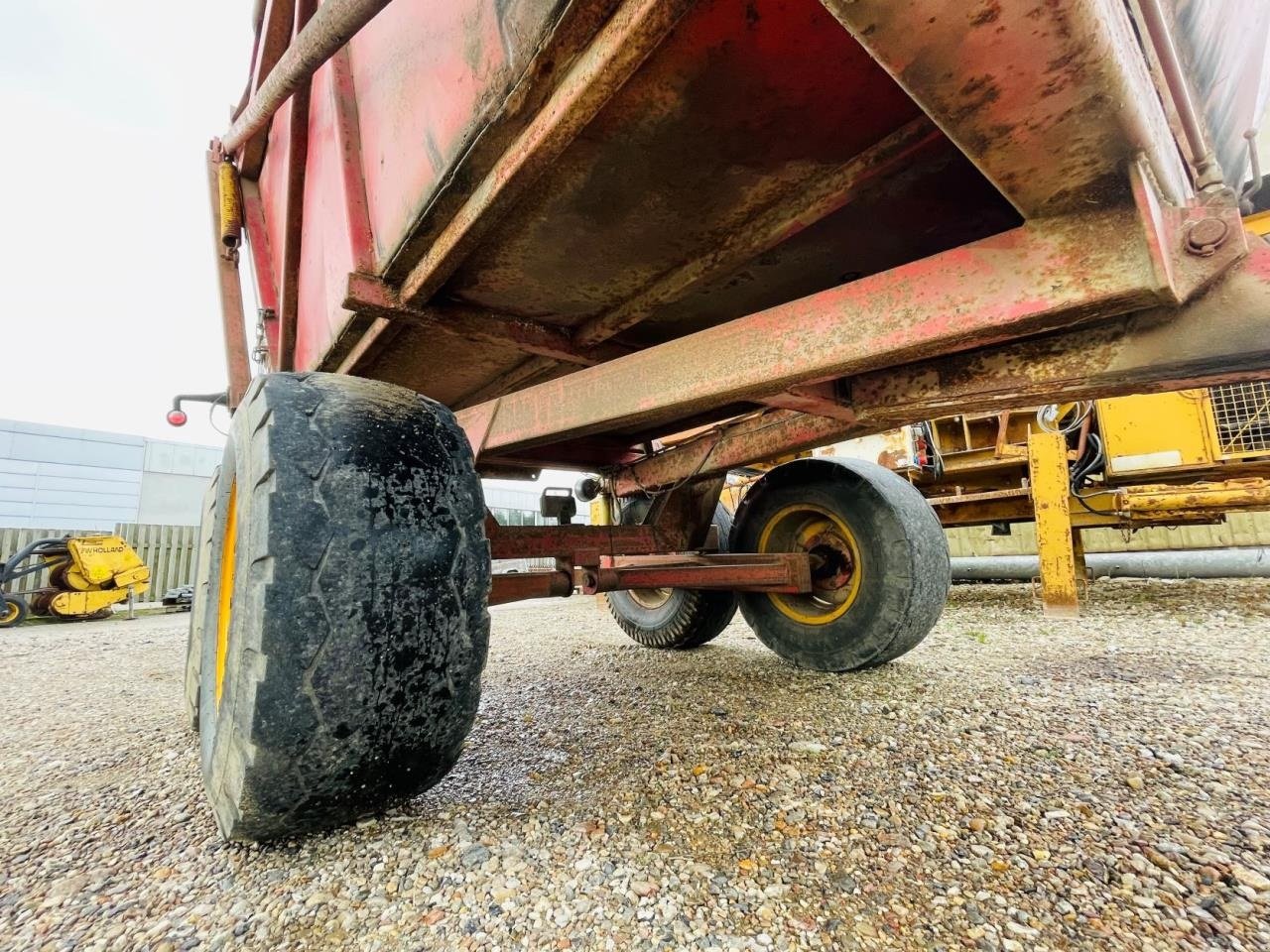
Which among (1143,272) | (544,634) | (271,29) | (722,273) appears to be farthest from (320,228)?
(544,634)

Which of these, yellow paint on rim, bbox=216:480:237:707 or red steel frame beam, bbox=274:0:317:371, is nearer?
yellow paint on rim, bbox=216:480:237:707

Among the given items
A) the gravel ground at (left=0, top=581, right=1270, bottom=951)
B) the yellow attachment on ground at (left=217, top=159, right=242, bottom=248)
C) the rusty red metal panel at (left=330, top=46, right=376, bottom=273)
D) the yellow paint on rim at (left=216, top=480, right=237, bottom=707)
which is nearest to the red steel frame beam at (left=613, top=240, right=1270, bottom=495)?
the gravel ground at (left=0, top=581, right=1270, bottom=951)

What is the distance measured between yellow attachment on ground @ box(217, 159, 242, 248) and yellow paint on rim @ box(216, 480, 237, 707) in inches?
54.4

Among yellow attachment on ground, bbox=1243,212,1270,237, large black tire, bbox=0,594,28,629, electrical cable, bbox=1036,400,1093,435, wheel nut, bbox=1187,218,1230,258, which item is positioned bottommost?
large black tire, bbox=0,594,28,629

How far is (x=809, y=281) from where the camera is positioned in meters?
1.52

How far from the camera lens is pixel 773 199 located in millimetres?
1155

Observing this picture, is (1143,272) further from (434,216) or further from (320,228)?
(320,228)

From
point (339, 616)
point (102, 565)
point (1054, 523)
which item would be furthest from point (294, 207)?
point (102, 565)

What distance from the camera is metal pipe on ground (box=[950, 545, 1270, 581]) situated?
216 inches

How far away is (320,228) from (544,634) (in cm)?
317

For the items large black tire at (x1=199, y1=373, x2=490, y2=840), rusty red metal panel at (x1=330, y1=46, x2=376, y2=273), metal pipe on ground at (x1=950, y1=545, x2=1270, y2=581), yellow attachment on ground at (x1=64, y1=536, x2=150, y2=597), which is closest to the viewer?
large black tire at (x1=199, y1=373, x2=490, y2=840)

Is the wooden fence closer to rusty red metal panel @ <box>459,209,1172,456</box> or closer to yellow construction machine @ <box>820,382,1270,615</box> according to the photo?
yellow construction machine @ <box>820,382,1270,615</box>

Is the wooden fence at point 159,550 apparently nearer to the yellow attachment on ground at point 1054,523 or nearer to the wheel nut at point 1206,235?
the yellow attachment on ground at point 1054,523

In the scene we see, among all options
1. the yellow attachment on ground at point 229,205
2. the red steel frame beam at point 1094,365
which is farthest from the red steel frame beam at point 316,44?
the red steel frame beam at point 1094,365
